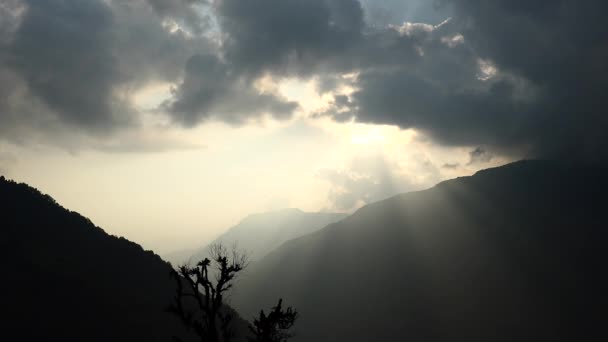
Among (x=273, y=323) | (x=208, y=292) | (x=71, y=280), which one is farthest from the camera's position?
(x=71, y=280)

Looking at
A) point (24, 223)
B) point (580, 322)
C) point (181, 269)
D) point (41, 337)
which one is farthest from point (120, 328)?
point (580, 322)

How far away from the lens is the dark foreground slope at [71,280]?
65.1 metres

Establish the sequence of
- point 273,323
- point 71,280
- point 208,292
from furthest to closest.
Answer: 1. point 71,280
2. point 208,292
3. point 273,323

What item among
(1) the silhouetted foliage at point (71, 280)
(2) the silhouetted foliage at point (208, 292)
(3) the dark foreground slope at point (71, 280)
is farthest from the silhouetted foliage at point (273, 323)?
(1) the silhouetted foliage at point (71, 280)

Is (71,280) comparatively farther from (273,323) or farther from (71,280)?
(273,323)

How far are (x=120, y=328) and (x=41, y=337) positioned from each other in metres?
13.4

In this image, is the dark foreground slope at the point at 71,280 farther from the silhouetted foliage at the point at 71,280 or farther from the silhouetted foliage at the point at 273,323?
the silhouetted foliage at the point at 273,323

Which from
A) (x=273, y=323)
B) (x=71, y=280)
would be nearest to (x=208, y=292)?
(x=273, y=323)

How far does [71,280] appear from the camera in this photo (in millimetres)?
76688

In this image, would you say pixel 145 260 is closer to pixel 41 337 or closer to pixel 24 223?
pixel 24 223

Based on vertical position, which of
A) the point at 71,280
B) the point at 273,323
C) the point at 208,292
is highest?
the point at 71,280

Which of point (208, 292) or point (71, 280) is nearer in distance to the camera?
point (208, 292)

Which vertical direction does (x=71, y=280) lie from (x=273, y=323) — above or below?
above

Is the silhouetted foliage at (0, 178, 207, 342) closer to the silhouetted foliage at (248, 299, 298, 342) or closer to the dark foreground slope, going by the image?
the dark foreground slope
